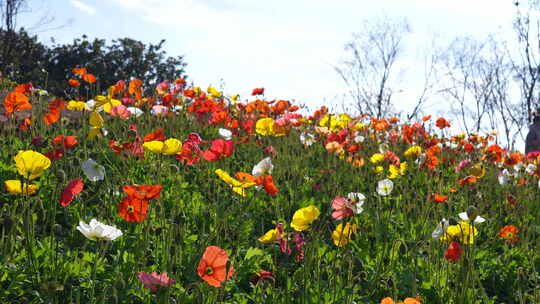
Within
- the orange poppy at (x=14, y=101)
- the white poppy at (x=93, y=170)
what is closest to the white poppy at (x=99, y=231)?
the white poppy at (x=93, y=170)

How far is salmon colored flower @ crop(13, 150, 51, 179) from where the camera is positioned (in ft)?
5.71

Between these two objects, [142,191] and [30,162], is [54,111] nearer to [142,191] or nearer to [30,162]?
[30,162]

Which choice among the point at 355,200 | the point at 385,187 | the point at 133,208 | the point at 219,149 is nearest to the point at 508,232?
the point at 385,187

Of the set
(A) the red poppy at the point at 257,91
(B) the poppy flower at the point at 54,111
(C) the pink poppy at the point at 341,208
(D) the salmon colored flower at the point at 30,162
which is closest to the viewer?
(D) the salmon colored flower at the point at 30,162

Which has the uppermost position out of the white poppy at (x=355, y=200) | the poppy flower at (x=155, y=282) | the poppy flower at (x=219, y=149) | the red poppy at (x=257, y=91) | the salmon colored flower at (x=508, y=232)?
the red poppy at (x=257, y=91)

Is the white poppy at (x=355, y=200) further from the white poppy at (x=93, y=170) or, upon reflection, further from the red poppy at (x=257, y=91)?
the red poppy at (x=257, y=91)

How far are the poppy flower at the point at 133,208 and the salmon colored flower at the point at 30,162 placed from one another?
299 mm

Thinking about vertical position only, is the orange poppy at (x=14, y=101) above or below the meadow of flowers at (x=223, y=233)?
above

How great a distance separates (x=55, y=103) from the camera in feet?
9.41

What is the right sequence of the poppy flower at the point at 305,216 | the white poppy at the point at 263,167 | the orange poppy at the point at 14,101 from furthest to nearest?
the orange poppy at the point at 14,101 → the white poppy at the point at 263,167 → the poppy flower at the point at 305,216

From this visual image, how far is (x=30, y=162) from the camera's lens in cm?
178

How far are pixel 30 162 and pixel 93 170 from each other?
52 centimetres

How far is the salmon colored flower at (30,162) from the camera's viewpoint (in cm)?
174

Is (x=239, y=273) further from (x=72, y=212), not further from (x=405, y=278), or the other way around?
(x=72, y=212)
